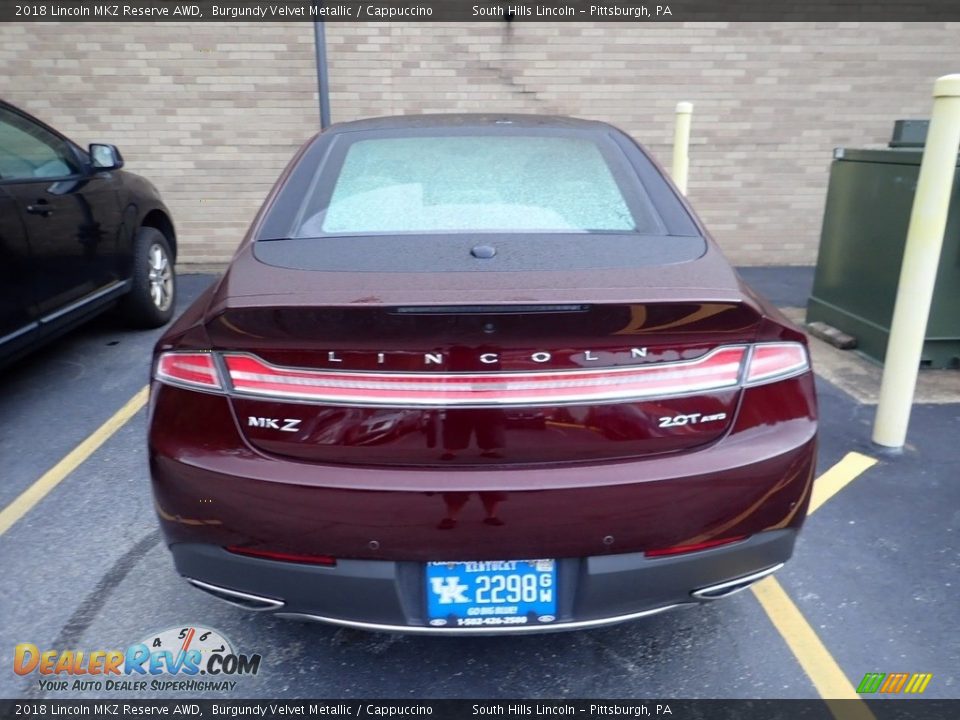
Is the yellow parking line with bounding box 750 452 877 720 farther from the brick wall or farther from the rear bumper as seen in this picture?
the brick wall

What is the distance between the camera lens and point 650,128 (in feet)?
23.2

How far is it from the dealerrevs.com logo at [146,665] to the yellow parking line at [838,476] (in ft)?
7.75

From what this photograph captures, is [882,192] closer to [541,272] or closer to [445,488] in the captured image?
[541,272]

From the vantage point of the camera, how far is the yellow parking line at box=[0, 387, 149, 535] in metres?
2.98

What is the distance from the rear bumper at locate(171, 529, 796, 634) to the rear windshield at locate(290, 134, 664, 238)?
3.25 ft

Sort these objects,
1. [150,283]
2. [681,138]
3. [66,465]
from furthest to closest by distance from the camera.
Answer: [681,138] < [150,283] < [66,465]

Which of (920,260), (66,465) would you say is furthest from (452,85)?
(66,465)

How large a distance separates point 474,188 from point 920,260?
7.23 feet

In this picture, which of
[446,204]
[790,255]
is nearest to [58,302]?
[446,204]

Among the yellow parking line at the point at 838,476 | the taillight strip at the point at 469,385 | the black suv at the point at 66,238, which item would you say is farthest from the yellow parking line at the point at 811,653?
the black suv at the point at 66,238

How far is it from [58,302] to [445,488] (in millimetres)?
3341

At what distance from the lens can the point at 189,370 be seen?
5.74ft

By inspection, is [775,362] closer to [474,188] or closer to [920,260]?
[474,188]
